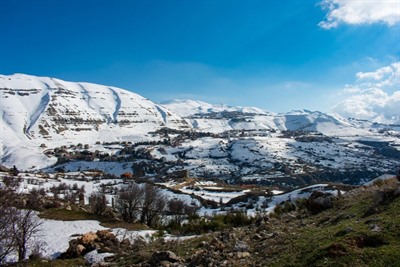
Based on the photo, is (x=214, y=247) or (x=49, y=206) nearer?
(x=214, y=247)

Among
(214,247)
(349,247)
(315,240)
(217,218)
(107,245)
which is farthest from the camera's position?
(217,218)

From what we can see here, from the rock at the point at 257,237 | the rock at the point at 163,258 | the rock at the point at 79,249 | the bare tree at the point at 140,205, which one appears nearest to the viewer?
the rock at the point at 163,258

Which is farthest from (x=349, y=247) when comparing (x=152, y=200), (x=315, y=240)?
(x=152, y=200)

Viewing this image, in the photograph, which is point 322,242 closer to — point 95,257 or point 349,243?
point 349,243

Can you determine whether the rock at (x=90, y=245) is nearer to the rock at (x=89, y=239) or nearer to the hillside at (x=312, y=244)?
the rock at (x=89, y=239)

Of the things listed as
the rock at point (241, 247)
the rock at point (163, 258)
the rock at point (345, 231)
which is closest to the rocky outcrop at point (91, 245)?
the rock at point (163, 258)

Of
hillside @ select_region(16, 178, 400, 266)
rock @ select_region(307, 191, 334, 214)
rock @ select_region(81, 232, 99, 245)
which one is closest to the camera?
hillside @ select_region(16, 178, 400, 266)

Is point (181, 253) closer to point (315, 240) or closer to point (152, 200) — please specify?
point (315, 240)

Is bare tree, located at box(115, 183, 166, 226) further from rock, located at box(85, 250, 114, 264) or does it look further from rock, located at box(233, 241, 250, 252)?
rock, located at box(233, 241, 250, 252)

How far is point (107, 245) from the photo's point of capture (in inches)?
750

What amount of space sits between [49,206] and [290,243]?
33414 millimetres

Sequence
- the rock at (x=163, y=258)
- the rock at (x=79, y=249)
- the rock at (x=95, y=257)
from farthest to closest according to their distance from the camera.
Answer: the rock at (x=79, y=249) < the rock at (x=95, y=257) < the rock at (x=163, y=258)

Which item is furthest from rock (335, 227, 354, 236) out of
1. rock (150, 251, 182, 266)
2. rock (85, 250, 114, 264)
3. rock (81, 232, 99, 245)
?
rock (81, 232, 99, 245)

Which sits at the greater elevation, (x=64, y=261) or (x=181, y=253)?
(x=181, y=253)
